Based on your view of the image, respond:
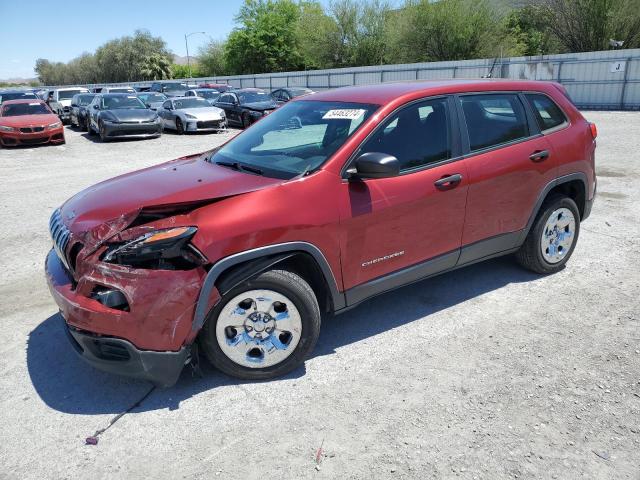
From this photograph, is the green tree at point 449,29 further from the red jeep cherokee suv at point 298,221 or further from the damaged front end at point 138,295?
the damaged front end at point 138,295

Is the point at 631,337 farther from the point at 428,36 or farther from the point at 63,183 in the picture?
the point at 428,36

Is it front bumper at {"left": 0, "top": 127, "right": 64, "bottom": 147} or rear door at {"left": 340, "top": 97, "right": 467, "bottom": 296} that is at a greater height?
rear door at {"left": 340, "top": 97, "right": 467, "bottom": 296}

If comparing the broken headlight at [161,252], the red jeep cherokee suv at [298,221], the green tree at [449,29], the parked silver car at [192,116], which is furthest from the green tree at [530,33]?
the broken headlight at [161,252]

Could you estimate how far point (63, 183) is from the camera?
33.7ft

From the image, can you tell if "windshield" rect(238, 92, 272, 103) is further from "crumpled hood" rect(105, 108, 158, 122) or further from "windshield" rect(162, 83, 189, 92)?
"windshield" rect(162, 83, 189, 92)

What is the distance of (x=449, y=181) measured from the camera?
3803 mm

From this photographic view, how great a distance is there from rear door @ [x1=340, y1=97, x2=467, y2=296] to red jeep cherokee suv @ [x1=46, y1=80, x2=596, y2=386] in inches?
0.4

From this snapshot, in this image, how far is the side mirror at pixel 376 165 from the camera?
10.6 feet

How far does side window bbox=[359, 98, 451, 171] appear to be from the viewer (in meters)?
3.62

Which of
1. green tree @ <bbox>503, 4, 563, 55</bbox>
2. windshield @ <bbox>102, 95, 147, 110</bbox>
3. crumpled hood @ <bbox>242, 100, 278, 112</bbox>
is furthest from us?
green tree @ <bbox>503, 4, 563, 55</bbox>

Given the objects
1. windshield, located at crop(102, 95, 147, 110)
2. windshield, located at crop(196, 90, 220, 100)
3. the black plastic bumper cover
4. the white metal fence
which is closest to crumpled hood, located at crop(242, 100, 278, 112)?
windshield, located at crop(102, 95, 147, 110)

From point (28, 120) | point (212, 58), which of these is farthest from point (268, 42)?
point (28, 120)

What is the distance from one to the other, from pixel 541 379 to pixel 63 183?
973 cm

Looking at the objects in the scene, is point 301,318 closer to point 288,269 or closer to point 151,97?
point 288,269
